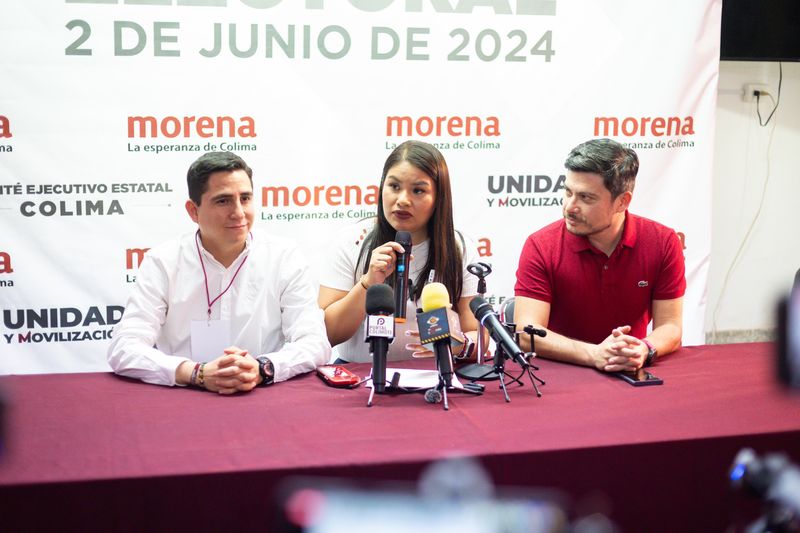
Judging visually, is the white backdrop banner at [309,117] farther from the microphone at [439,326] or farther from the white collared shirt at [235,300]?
the microphone at [439,326]

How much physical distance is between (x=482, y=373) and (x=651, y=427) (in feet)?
1.86

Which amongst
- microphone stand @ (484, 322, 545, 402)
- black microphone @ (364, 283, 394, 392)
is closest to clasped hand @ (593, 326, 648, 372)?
microphone stand @ (484, 322, 545, 402)

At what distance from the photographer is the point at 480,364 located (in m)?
2.43

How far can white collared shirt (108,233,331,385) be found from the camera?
256 centimetres

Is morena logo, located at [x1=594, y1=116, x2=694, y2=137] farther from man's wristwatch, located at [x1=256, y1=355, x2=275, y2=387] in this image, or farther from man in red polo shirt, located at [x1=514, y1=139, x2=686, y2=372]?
man's wristwatch, located at [x1=256, y1=355, x2=275, y2=387]

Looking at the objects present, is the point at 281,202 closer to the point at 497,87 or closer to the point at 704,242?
the point at 497,87

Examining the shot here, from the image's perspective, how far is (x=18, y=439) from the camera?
177cm

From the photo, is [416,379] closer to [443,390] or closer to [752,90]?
[443,390]

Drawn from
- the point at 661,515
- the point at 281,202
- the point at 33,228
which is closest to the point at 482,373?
the point at 661,515

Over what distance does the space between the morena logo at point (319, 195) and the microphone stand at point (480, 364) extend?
153 cm

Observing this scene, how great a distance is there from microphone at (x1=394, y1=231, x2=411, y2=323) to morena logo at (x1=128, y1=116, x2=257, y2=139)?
1.46 meters

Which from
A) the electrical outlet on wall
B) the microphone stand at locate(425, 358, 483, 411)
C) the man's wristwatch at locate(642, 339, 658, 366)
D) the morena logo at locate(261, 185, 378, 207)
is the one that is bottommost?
the microphone stand at locate(425, 358, 483, 411)

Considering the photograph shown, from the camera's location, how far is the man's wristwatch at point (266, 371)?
226cm

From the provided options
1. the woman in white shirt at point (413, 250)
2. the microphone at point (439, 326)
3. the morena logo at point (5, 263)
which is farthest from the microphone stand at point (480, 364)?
the morena logo at point (5, 263)
